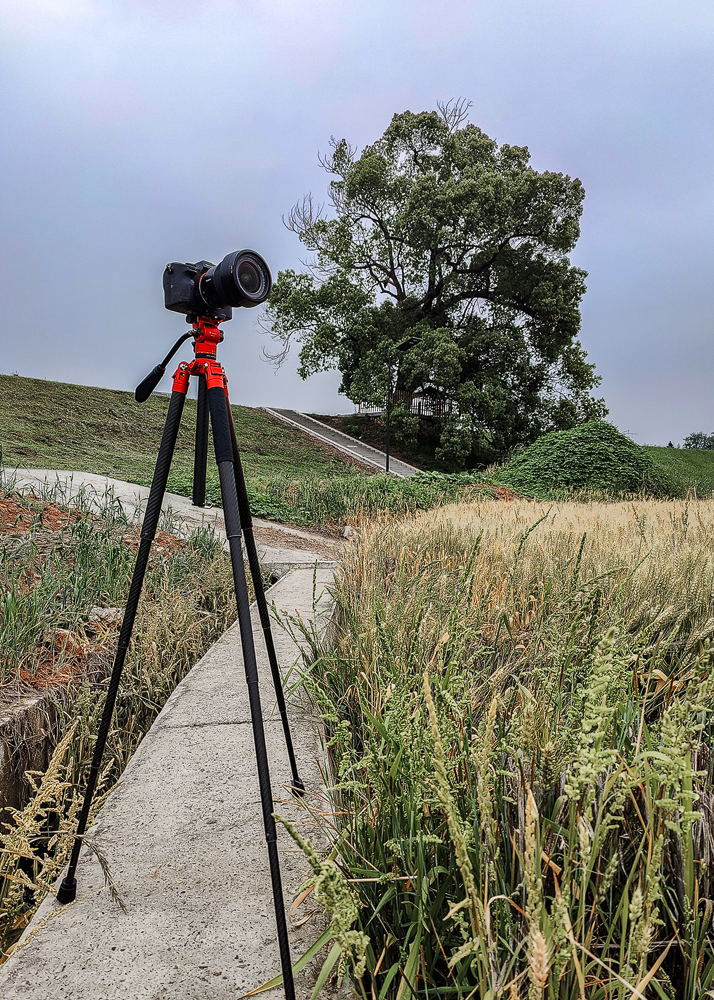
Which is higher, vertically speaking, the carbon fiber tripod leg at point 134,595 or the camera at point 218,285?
the camera at point 218,285

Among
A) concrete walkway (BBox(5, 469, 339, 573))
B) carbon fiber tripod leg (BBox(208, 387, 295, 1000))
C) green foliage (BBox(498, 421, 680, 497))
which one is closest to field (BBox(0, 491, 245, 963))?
carbon fiber tripod leg (BBox(208, 387, 295, 1000))

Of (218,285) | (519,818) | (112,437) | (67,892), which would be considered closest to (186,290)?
(218,285)

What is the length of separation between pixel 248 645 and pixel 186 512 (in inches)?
263

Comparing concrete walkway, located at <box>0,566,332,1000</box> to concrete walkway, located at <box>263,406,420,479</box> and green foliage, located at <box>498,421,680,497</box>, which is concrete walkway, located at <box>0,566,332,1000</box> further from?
concrete walkway, located at <box>263,406,420,479</box>

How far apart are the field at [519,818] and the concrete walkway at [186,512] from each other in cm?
331

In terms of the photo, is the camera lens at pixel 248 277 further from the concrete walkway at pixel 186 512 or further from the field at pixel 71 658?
the concrete walkway at pixel 186 512

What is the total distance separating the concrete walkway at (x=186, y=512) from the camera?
20.2 ft

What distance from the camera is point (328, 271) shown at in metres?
21.8

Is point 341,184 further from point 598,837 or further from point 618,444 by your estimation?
point 598,837

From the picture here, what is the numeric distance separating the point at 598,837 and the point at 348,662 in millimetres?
1800

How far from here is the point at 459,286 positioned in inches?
881

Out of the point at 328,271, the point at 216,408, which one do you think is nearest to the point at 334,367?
the point at 328,271

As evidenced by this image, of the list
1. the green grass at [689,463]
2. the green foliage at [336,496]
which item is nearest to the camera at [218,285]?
the green foliage at [336,496]

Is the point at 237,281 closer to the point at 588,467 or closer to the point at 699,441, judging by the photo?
the point at 588,467
